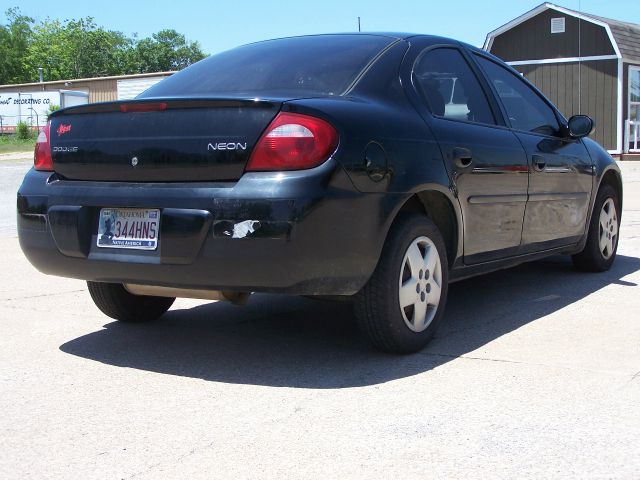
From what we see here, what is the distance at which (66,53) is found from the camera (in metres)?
101

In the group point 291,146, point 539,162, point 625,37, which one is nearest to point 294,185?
point 291,146

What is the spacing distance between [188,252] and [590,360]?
1.92 metres

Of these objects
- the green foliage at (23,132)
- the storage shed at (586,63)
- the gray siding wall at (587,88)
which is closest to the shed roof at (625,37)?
the storage shed at (586,63)

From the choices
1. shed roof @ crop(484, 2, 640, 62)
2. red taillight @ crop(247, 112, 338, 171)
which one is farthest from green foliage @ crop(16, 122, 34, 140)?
red taillight @ crop(247, 112, 338, 171)

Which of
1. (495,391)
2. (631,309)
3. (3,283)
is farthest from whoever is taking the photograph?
(3,283)

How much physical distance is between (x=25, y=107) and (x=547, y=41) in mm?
32629

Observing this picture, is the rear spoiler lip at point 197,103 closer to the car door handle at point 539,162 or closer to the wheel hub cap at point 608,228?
the car door handle at point 539,162

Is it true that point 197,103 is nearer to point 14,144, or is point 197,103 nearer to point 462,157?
point 462,157

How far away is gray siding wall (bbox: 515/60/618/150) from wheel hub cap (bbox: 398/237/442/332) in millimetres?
22418

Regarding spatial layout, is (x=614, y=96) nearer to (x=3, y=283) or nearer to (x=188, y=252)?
(x=3, y=283)

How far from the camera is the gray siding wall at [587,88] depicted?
25.0m

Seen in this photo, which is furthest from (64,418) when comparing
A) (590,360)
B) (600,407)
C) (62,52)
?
(62,52)

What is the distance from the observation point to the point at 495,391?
3604mm

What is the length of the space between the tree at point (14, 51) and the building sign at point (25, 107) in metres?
55.2
